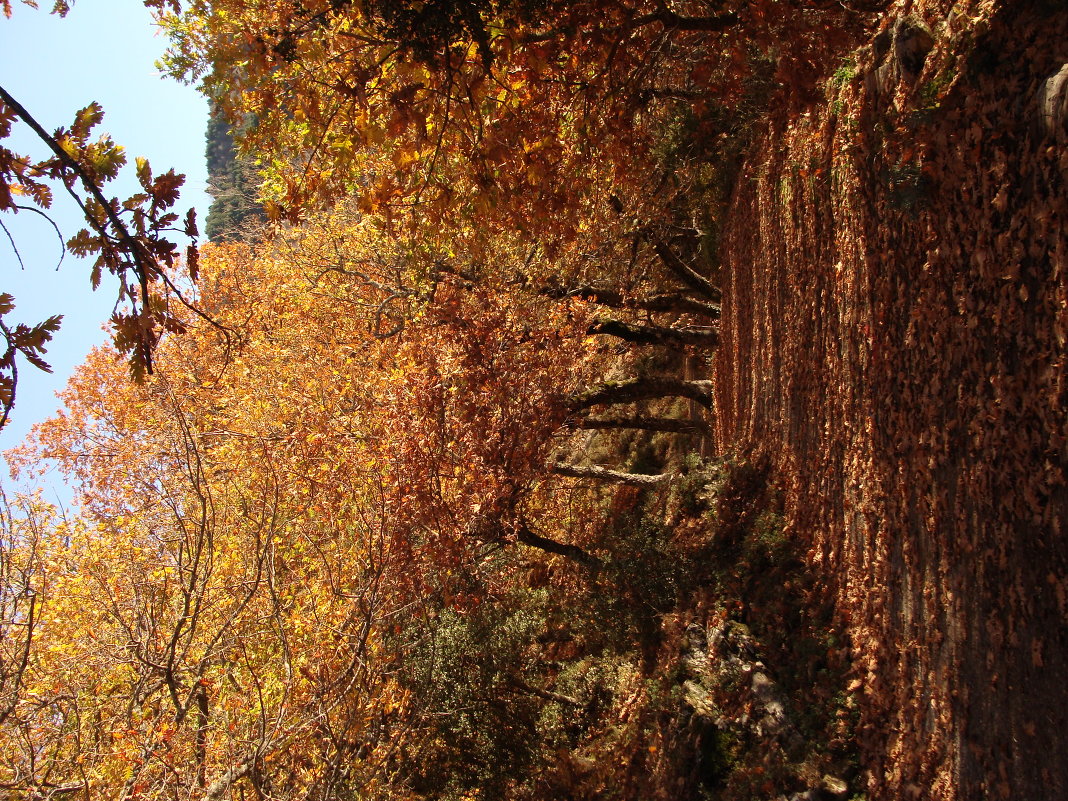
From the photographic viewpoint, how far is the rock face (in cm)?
392

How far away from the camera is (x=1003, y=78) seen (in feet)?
14.0

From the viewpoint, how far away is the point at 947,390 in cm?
486

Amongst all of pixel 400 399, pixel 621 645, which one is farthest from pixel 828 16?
pixel 621 645

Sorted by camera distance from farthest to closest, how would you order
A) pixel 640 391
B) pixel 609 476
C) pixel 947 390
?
1. pixel 609 476
2. pixel 640 391
3. pixel 947 390

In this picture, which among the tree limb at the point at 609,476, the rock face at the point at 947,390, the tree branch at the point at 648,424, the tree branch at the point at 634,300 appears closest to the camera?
the rock face at the point at 947,390

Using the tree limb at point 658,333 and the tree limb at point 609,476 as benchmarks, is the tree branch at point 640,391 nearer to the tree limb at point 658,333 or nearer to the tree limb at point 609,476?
the tree limb at point 658,333

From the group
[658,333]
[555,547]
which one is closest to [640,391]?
[658,333]

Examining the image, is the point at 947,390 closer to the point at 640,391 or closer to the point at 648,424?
the point at 640,391

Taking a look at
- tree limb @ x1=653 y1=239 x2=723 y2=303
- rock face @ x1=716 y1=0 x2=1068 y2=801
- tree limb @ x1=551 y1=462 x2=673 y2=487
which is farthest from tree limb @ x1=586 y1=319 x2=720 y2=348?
rock face @ x1=716 y1=0 x2=1068 y2=801

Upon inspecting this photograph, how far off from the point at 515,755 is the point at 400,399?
5.35 m

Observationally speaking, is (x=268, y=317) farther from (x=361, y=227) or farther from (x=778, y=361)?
(x=778, y=361)

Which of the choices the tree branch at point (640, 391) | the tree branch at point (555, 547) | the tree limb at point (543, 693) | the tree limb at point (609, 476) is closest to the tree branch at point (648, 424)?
the tree branch at point (640, 391)

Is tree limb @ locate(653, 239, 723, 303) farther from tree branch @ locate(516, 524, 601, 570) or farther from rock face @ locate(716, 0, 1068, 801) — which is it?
rock face @ locate(716, 0, 1068, 801)

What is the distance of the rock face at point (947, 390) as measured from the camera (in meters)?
3.92
